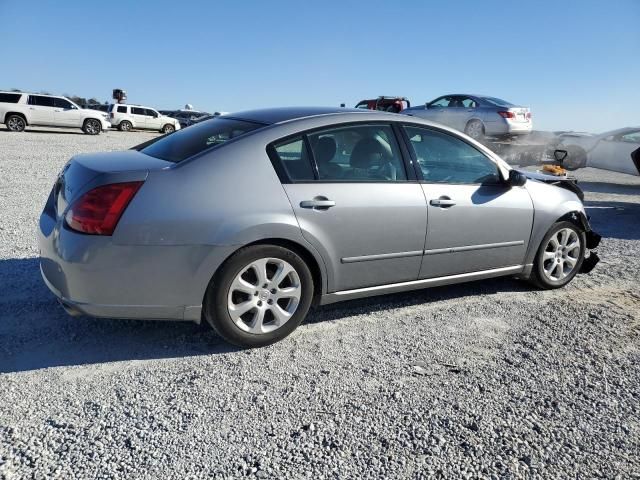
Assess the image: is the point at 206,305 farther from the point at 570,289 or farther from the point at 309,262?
the point at 570,289

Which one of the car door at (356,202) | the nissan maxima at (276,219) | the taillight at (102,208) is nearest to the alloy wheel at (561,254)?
the nissan maxima at (276,219)

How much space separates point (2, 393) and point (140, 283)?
0.85 m

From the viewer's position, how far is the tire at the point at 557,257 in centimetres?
450

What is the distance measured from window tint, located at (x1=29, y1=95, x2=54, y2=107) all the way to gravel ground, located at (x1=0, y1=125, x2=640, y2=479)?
68.2 feet

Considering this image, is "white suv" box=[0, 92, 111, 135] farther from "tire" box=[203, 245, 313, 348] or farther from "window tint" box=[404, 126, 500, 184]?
"tire" box=[203, 245, 313, 348]

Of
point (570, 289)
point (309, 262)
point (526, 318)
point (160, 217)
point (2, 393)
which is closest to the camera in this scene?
point (2, 393)

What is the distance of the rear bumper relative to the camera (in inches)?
112

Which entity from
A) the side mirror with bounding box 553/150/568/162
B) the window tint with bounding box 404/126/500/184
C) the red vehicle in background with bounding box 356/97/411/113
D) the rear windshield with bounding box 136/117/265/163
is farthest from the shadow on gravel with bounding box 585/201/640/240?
the red vehicle in background with bounding box 356/97/411/113

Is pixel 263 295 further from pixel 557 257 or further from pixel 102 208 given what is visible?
pixel 557 257

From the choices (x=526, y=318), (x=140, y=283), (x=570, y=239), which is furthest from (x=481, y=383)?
(x=570, y=239)

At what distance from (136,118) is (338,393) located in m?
30.3

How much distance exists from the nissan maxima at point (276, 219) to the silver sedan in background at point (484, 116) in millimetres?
10299

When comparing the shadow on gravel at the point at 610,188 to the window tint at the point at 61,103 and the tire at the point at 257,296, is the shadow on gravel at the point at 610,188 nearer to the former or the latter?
the tire at the point at 257,296

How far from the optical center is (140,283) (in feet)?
9.64
